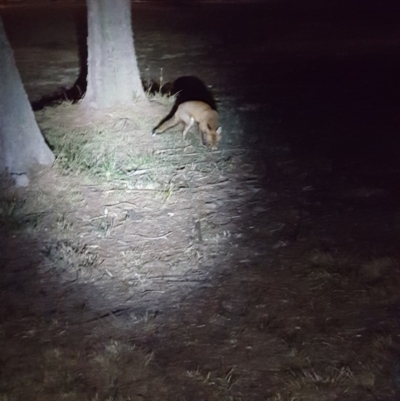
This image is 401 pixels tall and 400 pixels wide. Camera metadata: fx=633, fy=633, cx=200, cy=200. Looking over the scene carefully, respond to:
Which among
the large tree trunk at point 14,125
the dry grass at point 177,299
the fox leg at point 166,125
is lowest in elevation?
the dry grass at point 177,299

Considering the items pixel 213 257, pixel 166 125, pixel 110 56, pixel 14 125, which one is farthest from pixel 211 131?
pixel 213 257

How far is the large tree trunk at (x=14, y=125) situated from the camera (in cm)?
652

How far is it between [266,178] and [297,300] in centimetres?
237

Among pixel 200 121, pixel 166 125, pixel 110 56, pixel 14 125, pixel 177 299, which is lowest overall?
pixel 177 299

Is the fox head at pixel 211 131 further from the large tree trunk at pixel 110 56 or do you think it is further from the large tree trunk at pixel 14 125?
the large tree trunk at pixel 14 125

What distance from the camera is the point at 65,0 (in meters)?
22.7

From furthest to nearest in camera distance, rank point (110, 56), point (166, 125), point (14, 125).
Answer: point (110, 56) < point (166, 125) < point (14, 125)

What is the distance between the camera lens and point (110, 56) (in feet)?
27.4

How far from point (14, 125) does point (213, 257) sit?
273cm

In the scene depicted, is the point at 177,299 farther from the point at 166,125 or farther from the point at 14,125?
the point at 166,125

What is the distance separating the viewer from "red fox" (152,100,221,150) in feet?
25.1

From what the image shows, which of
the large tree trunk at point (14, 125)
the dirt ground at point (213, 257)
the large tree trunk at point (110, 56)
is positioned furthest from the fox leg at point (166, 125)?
the large tree trunk at point (14, 125)

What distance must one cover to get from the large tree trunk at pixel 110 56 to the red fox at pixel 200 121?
83cm

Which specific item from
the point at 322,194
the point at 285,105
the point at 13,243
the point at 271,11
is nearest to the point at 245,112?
the point at 285,105
